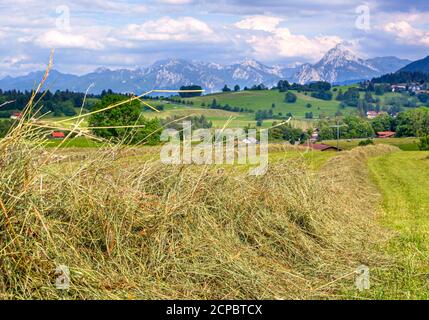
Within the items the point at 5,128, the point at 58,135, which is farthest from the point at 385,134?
the point at 5,128

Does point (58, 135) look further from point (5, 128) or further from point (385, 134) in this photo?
point (385, 134)

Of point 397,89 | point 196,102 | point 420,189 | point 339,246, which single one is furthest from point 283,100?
point 339,246

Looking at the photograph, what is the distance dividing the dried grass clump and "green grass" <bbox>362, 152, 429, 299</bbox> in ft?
1.15

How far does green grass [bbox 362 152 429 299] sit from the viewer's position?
564cm

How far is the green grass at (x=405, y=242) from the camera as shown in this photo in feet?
18.5

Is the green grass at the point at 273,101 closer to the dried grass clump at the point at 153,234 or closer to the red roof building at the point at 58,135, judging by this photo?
the dried grass clump at the point at 153,234

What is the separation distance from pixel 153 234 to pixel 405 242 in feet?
13.0

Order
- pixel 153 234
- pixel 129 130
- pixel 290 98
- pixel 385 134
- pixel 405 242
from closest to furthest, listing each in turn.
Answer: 1. pixel 153 234
2. pixel 129 130
3. pixel 405 242
4. pixel 385 134
5. pixel 290 98

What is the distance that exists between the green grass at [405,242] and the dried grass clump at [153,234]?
0.35 metres

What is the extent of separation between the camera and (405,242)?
25.6 feet

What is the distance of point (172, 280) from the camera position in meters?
5.03

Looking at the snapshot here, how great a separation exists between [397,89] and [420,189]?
150669 mm

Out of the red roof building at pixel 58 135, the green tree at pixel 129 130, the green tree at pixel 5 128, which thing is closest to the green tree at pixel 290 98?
the green tree at pixel 129 130
